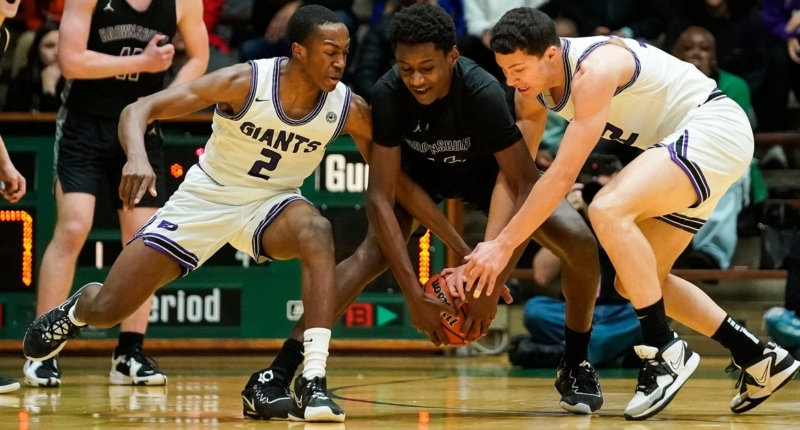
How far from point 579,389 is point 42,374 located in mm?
2512

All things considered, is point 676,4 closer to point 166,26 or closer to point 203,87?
point 166,26

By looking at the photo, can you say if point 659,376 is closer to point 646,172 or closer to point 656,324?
point 656,324

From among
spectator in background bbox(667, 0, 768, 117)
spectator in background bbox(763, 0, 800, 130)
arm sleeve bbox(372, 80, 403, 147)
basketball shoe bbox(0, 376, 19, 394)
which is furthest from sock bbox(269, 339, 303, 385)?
spectator in background bbox(763, 0, 800, 130)

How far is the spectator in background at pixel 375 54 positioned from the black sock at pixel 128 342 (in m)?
2.68

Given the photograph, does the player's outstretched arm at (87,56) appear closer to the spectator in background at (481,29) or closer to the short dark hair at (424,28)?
the short dark hair at (424,28)

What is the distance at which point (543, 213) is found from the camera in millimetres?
4258

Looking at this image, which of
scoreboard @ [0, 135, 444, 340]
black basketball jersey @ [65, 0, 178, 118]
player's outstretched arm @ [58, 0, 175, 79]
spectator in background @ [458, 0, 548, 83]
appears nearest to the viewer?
player's outstretched arm @ [58, 0, 175, 79]

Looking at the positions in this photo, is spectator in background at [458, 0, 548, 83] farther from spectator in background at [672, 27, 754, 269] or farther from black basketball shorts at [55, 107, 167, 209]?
black basketball shorts at [55, 107, 167, 209]

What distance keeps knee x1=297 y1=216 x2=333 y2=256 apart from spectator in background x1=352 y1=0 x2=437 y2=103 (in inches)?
142

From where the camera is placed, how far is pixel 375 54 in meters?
8.05

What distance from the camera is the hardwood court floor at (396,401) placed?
4.13m

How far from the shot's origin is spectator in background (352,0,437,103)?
315 inches

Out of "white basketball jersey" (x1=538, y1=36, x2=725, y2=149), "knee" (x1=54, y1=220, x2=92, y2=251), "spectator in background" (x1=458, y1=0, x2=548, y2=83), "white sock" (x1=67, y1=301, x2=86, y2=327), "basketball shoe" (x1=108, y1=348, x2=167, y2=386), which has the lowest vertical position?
"basketball shoe" (x1=108, y1=348, x2=167, y2=386)

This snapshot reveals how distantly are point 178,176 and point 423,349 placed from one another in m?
1.81
